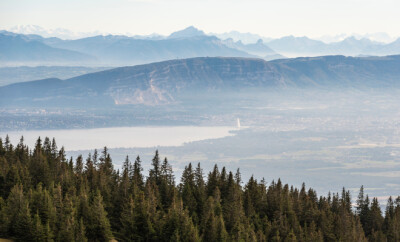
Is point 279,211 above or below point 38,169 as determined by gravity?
below

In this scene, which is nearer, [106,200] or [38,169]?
[106,200]

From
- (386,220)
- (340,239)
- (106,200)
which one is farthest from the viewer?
(386,220)

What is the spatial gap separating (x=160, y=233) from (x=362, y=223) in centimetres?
6929

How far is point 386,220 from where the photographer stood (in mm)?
Answer: 143375

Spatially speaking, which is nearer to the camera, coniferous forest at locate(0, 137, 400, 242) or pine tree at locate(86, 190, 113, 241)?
coniferous forest at locate(0, 137, 400, 242)

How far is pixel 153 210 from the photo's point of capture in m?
97.0

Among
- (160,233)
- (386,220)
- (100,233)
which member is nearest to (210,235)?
(160,233)

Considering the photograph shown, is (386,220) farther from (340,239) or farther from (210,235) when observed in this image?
(210,235)

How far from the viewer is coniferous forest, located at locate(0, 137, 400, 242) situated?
287 ft

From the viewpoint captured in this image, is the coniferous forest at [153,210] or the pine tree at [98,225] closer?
the coniferous forest at [153,210]

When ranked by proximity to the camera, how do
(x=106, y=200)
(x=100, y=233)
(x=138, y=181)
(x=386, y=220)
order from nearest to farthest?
1. (x=100, y=233)
2. (x=106, y=200)
3. (x=138, y=181)
4. (x=386, y=220)

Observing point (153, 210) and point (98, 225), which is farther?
point (153, 210)

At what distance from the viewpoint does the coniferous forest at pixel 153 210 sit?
287 ft

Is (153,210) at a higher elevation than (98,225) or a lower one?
higher
